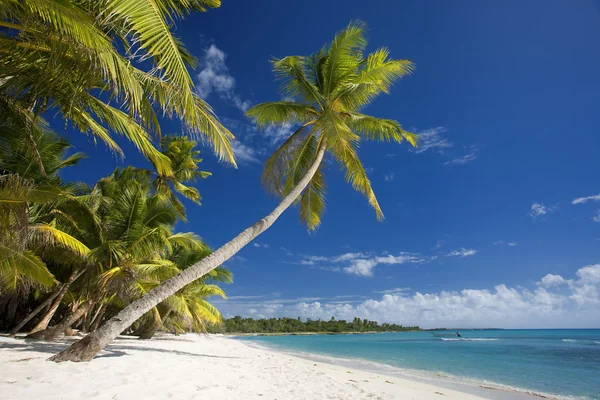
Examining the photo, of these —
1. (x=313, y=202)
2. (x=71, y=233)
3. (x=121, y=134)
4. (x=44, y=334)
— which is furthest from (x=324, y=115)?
(x=44, y=334)

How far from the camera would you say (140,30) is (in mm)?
2846

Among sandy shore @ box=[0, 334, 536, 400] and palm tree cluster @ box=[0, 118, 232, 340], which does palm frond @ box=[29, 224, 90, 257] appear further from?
sandy shore @ box=[0, 334, 536, 400]

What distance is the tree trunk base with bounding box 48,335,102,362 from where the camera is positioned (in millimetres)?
5199

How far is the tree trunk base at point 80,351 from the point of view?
5199 millimetres

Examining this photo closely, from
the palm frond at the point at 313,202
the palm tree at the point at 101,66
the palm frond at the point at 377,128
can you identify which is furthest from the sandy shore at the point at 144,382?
the palm frond at the point at 377,128

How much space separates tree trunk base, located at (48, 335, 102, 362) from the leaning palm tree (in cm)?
416

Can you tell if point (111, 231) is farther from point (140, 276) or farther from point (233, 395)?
point (233, 395)

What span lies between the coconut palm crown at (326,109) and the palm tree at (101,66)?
168 inches

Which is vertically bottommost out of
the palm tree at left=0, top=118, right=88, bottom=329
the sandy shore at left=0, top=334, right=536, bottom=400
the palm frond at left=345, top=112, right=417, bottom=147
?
the sandy shore at left=0, top=334, right=536, bottom=400

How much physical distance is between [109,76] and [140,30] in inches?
40.9

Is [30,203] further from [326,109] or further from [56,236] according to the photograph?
[326,109]

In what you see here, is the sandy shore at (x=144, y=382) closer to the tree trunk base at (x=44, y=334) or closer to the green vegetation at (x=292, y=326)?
the tree trunk base at (x=44, y=334)

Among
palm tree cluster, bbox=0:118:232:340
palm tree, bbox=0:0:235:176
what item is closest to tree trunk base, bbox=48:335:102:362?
palm tree cluster, bbox=0:118:232:340

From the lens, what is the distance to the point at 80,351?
5324mm
